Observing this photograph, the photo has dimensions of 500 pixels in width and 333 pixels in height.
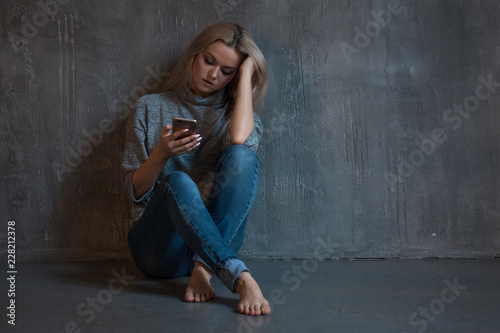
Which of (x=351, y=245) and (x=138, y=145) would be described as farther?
(x=351, y=245)

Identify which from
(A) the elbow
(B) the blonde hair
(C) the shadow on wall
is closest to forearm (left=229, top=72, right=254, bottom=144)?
(A) the elbow

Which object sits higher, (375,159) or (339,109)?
(339,109)

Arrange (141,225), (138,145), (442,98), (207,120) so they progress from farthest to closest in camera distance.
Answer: (442,98) < (207,120) < (138,145) < (141,225)

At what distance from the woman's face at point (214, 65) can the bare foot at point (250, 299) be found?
0.86m

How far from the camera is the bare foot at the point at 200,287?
156cm

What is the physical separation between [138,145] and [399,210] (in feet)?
4.16

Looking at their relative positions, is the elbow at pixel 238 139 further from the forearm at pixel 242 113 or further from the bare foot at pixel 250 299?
the bare foot at pixel 250 299

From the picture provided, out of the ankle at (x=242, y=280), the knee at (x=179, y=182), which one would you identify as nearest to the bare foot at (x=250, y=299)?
the ankle at (x=242, y=280)

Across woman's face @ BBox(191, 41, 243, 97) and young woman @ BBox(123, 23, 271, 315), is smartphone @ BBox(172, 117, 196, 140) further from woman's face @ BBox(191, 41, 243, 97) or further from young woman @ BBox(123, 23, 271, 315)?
woman's face @ BBox(191, 41, 243, 97)

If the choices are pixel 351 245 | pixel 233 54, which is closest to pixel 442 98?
pixel 351 245

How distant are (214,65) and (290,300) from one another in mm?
995

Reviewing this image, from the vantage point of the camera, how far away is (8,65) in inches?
91.0

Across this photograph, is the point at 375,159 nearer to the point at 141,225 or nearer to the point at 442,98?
the point at 442,98

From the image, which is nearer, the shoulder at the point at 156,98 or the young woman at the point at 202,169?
the young woman at the point at 202,169
